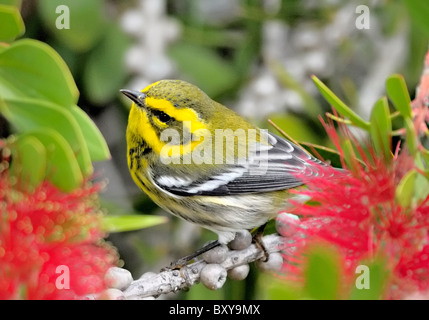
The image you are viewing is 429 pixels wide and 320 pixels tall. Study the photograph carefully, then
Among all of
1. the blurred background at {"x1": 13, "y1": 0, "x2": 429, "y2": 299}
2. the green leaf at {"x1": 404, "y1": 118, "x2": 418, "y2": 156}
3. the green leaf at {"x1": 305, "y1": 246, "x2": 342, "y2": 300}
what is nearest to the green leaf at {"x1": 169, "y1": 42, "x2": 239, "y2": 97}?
the blurred background at {"x1": 13, "y1": 0, "x2": 429, "y2": 299}

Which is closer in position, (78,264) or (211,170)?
(78,264)

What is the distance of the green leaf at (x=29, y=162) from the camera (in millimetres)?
1289

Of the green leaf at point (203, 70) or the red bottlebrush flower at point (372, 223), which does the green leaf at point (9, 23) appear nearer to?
the red bottlebrush flower at point (372, 223)

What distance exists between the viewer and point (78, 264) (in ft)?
4.20

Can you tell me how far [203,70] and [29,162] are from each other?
1.60 meters

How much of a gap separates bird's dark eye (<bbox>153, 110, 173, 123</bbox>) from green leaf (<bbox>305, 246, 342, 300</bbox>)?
4.10 ft

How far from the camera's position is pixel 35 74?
4.55 feet

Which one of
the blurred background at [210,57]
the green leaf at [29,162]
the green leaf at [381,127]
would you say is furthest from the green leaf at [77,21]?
the green leaf at [381,127]

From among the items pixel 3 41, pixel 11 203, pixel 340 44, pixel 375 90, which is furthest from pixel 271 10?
pixel 11 203

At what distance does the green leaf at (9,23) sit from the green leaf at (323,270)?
0.83 meters

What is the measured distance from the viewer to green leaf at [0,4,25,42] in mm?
1344

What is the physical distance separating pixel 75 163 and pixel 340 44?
6.82 feet

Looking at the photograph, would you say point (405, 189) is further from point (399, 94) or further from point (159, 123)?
point (159, 123)

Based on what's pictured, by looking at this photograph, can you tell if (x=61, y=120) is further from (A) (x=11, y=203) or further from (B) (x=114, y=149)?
(B) (x=114, y=149)
